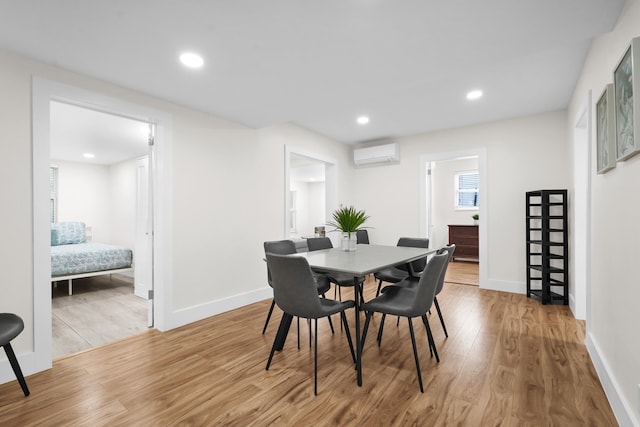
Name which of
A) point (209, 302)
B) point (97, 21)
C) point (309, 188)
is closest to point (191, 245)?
point (209, 302)

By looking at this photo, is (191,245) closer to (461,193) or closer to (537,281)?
(537,281)

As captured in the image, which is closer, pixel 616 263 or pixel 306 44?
pixel 616 263

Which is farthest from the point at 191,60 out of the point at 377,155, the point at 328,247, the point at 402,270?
the point at 377,155

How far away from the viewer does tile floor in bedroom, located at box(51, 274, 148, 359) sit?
2.85 metres

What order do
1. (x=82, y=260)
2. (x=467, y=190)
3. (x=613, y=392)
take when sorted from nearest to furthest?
(x=613, y=392) < (x=82, y=260) < (x=467, y=190)

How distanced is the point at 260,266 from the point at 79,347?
1.97 meters

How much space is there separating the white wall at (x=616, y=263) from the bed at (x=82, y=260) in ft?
19.5

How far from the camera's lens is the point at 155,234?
10.3 feet

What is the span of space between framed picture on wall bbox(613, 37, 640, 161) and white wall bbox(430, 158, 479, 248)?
6.05 m

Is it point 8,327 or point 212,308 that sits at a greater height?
point 8,327

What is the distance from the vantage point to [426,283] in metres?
2.00

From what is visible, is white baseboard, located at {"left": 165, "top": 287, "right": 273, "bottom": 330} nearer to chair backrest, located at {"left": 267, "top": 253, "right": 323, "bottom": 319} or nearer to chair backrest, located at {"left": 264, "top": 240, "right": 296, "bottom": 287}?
chair backrest, located at {"left": 264, "top": 240, "right": 296, "bottom": 287}

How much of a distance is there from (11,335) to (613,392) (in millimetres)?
3469

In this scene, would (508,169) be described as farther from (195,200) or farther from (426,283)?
(195,200)
